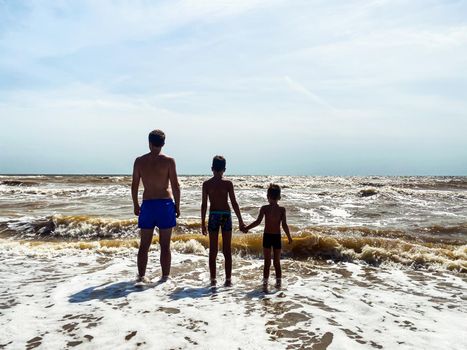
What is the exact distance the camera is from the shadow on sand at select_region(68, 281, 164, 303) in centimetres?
588

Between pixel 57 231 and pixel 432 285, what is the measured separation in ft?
34.9

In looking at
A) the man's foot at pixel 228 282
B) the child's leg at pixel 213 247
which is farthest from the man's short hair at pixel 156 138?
the man's foot at pixel 228 282

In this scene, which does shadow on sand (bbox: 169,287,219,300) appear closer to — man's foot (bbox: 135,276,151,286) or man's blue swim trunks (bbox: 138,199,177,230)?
man's foot (bbox: 135,276,151,286)

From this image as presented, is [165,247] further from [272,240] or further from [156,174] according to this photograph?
[272,240]

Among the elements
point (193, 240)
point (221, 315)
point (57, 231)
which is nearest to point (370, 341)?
point (221, 315)

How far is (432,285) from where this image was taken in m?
7.17

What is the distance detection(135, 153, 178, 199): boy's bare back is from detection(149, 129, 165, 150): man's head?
17cm

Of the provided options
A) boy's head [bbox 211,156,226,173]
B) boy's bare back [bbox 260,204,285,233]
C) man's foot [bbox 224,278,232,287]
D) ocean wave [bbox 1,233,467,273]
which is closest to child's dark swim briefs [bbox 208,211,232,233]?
boy's bare back [bbox 260,204,285,233]

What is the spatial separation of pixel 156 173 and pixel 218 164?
39.4 inches

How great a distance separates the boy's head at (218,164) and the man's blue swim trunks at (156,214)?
911 mm

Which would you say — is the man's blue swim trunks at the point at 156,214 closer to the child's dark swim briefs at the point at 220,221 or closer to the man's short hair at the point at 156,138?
the child's dark swim briefs at the point at 220,221

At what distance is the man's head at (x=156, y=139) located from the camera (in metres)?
6.28

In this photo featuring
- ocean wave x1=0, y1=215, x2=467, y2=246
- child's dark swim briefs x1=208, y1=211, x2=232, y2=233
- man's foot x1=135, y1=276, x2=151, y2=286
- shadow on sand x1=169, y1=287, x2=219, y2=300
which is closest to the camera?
shadow on sand x1=169, y1=287, x2=219, y2=300

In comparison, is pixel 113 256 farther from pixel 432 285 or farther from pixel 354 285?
pixel 432 285
